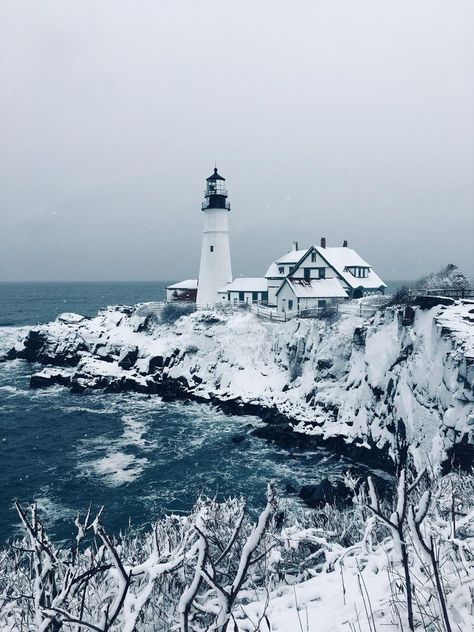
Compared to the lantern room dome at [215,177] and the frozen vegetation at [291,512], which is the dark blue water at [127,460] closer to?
the frozen vegetation at [291,512]

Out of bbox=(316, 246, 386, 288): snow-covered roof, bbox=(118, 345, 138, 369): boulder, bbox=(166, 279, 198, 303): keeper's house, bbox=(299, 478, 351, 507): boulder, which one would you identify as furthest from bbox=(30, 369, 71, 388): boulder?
bbox=(316, 246, 386, 288): snow-covered roof

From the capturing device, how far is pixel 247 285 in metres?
59.8

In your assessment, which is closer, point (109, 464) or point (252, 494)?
point (252, 494)

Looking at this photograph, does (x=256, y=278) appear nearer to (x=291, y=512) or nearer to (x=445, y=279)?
(x=445, y=279)

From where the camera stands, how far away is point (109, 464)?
29.0 meters

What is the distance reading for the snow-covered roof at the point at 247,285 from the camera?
193 ft

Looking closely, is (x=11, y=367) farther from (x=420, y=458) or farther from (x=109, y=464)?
(x=420, y=458)

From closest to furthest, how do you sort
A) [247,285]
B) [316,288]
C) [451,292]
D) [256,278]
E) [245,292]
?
1. [451,292]
2. [316,288]
3. [245,292]
4. [247,285]
5. [256,278]

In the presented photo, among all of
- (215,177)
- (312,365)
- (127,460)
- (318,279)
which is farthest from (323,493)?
(215,177)

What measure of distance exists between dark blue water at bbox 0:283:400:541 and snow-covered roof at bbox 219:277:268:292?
2195 cm

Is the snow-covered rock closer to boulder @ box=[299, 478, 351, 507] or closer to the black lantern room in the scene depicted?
boulder @ box=[299, 478, 351, 507]

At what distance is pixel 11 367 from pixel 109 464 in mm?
36682

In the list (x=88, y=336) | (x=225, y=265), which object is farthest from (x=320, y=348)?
(x=88, y=336)

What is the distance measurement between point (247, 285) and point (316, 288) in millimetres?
12855
